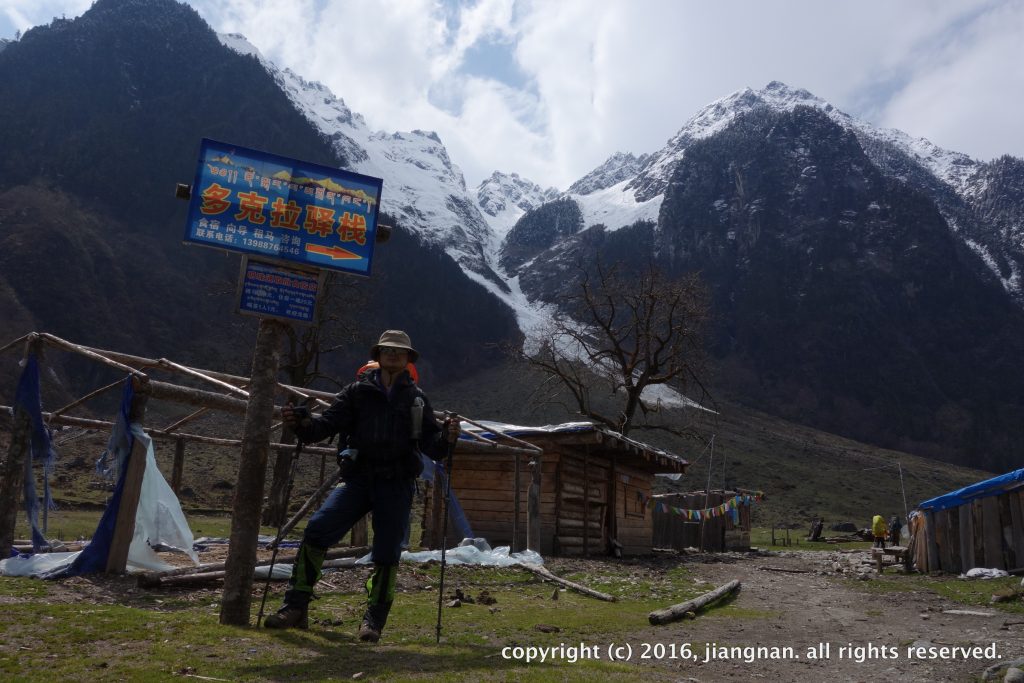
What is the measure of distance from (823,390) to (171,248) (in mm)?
96049

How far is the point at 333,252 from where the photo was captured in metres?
6.04

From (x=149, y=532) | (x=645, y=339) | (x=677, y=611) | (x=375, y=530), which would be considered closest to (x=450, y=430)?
(x=375, y=530)

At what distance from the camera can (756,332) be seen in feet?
397

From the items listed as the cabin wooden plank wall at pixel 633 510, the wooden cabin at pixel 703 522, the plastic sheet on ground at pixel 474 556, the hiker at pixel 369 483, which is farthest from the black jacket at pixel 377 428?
the wooden cabin at pixel 703 522

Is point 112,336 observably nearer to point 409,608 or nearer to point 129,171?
point 129,171

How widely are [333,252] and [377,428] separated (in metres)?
1.78

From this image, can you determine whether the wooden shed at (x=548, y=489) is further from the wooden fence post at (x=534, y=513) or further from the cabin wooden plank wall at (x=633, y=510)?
the cabin wooden plank wall at (x=633, y=510)

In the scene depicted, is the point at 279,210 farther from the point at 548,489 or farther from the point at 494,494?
the point at 548,489

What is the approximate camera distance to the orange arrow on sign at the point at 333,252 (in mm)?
5957

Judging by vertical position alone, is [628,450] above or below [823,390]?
below

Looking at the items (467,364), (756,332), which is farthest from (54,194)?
(756,332)

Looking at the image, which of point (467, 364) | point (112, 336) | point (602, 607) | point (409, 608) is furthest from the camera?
point (467, 364)

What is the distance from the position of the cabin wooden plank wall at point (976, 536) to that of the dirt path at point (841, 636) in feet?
9.80

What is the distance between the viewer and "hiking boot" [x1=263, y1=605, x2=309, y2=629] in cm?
507
